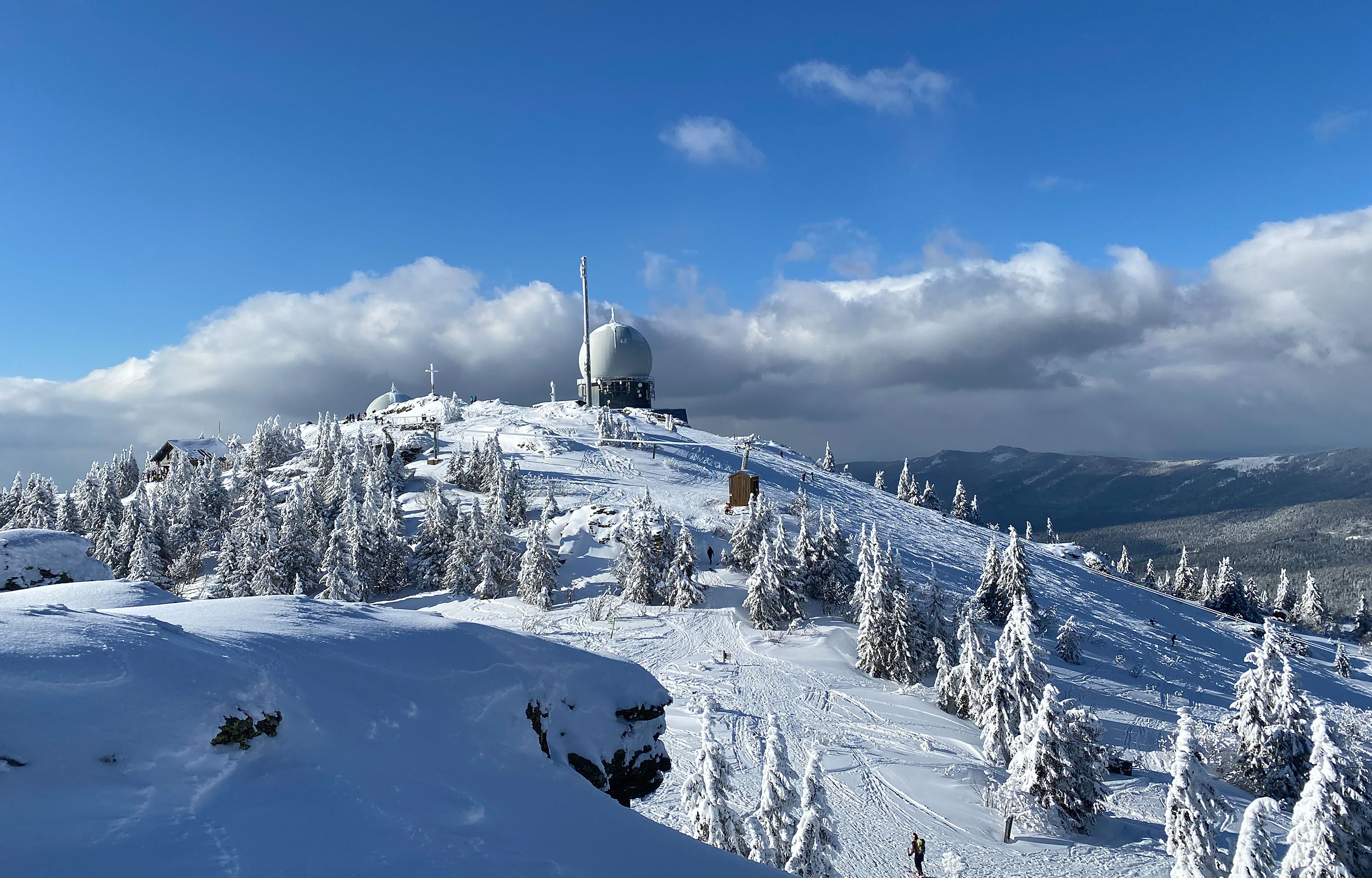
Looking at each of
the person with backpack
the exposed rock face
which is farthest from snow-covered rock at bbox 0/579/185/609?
the person with backpack

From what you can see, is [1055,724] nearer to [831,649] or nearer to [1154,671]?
[831,649]

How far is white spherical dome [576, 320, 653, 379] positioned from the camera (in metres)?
95.1

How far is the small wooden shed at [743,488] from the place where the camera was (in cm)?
4788

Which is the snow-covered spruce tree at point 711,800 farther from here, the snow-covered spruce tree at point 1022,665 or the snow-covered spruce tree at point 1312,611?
the snow-covered spruce tree at point 1312,611

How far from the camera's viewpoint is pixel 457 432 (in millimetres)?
74625

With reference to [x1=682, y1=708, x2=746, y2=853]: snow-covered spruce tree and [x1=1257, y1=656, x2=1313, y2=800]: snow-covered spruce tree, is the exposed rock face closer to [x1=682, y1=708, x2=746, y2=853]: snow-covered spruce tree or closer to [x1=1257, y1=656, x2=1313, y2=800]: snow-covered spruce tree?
[x1=682, y1=708, x2=746, y2=853]: snow-covered spruce tree

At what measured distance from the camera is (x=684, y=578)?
131ft

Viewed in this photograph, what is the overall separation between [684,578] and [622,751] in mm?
30528

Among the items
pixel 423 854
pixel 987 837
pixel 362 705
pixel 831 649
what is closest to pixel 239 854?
pixel 423 854

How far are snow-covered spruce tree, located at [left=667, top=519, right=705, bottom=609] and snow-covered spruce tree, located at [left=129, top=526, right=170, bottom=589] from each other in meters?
32.2

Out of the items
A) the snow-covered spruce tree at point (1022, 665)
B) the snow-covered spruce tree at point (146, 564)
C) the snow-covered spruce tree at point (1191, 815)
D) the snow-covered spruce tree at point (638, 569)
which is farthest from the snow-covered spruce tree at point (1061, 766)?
the snow-covered spruce tree at point (146, 564)

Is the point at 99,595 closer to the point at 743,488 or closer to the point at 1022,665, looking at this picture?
the point at 1022,665

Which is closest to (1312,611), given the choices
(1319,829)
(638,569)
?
(1319,829)

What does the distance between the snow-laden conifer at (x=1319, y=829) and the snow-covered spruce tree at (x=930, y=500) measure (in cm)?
7137
